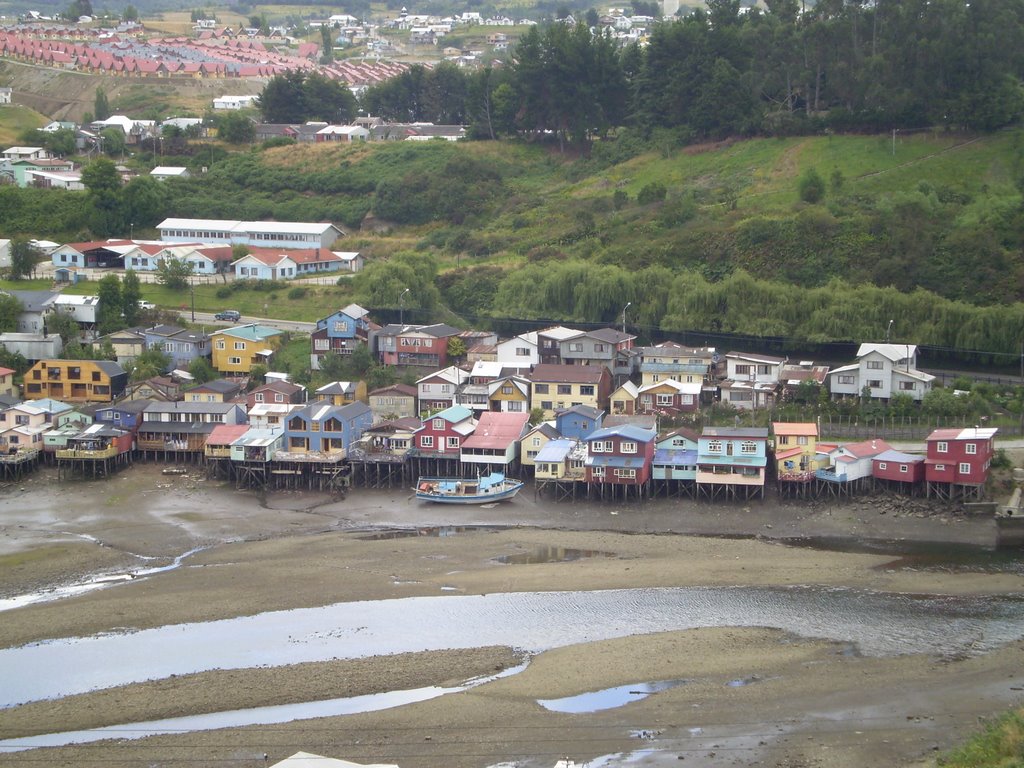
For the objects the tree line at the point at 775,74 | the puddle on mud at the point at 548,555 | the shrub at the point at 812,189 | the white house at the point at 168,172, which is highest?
the tree line at the point at 775,74

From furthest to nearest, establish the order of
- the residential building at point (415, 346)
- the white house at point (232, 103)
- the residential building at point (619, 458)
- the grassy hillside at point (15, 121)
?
the white house at point (232, 103)
the grassy hillside at point (15, 121)
the residential building at point (415, 346)
the residential building at point (619, 458)

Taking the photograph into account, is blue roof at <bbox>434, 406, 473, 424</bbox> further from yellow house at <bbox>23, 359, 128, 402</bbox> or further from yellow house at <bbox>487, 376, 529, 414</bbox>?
yellow house at <bbox>23, 359, 128, 402</bbox>

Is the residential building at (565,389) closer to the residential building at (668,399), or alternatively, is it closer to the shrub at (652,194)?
the residential building at (668,399)

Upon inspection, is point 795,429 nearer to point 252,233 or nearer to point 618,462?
point 618,462

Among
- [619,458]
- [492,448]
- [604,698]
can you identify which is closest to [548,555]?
[619,458]

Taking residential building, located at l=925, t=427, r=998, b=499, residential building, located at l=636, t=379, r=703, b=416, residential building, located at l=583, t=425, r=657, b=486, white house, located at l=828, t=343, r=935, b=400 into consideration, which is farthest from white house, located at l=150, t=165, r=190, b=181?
residential building, located at l=925, t=427, r=998, b=499

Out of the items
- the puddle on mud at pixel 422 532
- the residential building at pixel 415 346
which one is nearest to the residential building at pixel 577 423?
the puddle on mud at pixel 422 532
